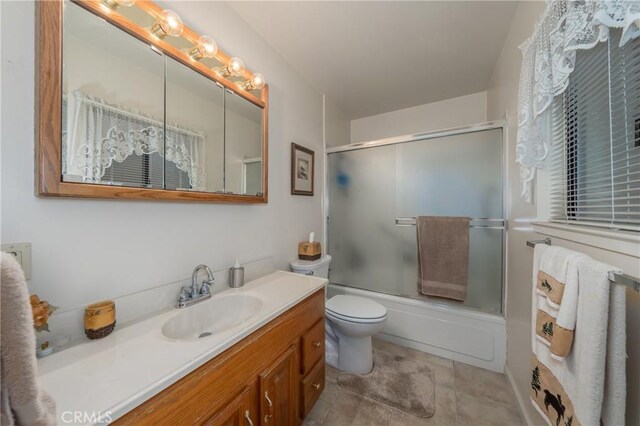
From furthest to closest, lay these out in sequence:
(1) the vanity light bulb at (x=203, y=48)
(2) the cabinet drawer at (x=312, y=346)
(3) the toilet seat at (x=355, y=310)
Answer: (3) the toilet seat at (x=355, y=310)
(2) the cabinet drawer at (x=312, y=346)
(1) the vanity light bulb at (x=203, y=48)

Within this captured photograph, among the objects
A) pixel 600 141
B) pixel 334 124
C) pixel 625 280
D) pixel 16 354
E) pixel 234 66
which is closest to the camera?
pixel 16 354

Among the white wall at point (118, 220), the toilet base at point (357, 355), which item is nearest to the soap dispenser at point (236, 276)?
the white wall at point (118, 220)

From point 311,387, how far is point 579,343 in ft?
3.87

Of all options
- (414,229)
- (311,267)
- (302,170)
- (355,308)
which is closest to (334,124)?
(302,170)

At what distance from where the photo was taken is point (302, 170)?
2.01m

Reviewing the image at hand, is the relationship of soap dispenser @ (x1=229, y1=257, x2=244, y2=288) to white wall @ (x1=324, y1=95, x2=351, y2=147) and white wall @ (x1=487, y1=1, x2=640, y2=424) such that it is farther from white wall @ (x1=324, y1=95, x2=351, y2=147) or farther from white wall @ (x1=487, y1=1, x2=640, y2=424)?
white wall @ (x1=324, y1=95, x2=351, y2=147)

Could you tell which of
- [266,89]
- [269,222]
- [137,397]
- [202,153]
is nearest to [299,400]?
[137,397]

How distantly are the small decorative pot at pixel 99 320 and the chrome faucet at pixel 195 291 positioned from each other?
0.26 m

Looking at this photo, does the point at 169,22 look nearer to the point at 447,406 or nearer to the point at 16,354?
the point at 16,354

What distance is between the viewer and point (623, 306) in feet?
1.87

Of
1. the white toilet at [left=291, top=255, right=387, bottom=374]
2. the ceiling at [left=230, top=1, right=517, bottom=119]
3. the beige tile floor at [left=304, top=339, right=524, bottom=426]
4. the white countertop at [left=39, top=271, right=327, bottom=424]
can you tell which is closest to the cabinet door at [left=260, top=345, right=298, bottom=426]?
the white countertop at [left=39, top=271, right=327, bottom=424]

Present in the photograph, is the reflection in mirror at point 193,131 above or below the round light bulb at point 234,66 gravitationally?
below

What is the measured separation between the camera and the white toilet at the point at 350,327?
5.18 ft

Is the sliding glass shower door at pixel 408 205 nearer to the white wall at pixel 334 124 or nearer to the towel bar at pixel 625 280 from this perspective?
the white wall at pixel 334 124
